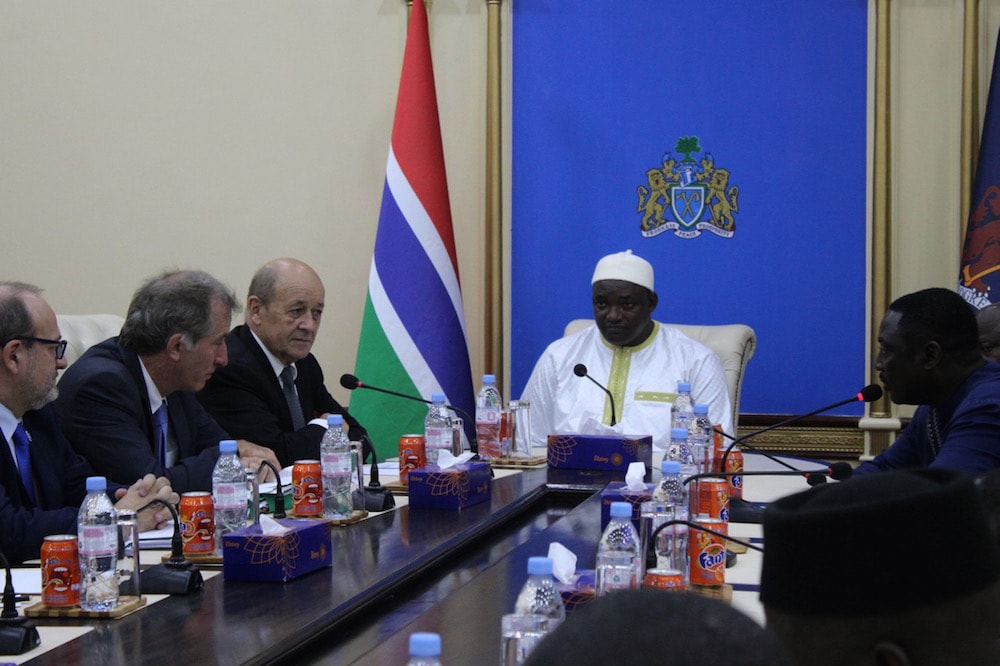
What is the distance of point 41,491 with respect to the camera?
269 centimetres

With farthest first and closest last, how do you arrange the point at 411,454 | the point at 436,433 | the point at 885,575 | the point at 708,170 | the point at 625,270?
the point at 708,170
the point at 625,270
the point at 436,433
the point at 411,454
the point at 885,575

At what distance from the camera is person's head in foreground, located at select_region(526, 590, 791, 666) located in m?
0.53

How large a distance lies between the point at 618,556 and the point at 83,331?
2573mm

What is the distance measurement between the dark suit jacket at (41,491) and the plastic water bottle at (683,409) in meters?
1.69

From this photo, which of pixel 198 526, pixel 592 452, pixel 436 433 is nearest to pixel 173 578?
pixel 198 526

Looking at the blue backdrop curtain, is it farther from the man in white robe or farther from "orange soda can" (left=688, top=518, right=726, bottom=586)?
"orange soda can" (left=688, top=518, right=726, bottom=586)

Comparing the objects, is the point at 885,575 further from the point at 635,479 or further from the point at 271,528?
the point at 635,479

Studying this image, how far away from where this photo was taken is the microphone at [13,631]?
1.72m

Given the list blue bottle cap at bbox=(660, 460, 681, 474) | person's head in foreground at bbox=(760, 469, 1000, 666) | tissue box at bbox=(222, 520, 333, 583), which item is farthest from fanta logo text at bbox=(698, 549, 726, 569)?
person's head in foreground at bbox=(760, 469, 1000, 666)

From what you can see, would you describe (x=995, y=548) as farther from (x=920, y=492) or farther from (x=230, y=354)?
(x=230, y=354)

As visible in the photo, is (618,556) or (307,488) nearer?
(618,556)

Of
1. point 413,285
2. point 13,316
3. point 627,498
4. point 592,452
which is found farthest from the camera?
point 413,285

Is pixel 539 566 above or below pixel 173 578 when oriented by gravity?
above

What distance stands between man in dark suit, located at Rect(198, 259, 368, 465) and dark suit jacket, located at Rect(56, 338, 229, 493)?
2.12ft
